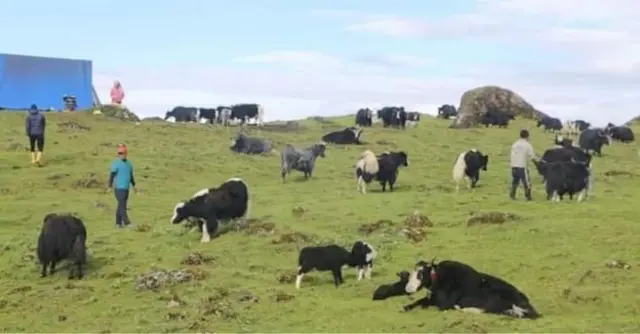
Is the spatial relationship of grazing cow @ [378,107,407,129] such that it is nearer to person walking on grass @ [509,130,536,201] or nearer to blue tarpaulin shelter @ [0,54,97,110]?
blue tarpaulin shelter @ [0,54,97,110]

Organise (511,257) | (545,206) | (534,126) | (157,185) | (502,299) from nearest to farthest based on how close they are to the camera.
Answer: (502,299), (511,257), (545,206), (157,185), (534,126)

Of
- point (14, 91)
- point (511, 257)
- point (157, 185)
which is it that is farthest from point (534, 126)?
point (511, 257)

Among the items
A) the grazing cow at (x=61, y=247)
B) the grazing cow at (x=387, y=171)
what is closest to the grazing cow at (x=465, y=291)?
the grazing cow at (x=61, y=247)

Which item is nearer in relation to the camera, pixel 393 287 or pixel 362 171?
pixel 393 287

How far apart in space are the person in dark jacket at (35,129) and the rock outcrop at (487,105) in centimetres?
3326

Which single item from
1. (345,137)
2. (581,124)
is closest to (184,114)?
(345,137)

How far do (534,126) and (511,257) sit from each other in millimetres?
49433

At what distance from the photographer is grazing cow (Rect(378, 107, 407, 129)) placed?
2552 inches

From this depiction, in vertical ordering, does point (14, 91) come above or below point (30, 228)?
above

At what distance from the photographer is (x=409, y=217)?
87.0ft

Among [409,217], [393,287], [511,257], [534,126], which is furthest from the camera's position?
[534,126]

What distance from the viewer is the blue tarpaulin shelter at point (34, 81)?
6059 centimetres

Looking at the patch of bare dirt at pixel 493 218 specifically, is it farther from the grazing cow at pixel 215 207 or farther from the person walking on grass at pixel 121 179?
the person walking on grass at pixel 121 179

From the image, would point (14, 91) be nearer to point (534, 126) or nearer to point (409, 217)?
point (534, 126)
